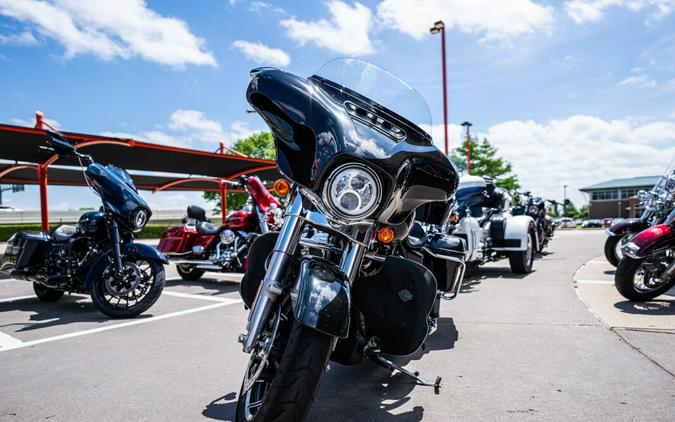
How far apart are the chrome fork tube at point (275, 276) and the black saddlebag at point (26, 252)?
4515 mm

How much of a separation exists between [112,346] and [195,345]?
2.22 ft

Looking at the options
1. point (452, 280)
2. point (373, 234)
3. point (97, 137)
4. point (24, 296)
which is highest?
point (97, 137)

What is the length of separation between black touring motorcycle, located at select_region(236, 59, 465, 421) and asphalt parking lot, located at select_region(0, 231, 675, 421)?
540mm

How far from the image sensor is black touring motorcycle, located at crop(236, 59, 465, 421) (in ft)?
5.88

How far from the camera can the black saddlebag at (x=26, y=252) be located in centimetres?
523

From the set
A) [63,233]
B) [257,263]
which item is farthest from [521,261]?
[63,233]

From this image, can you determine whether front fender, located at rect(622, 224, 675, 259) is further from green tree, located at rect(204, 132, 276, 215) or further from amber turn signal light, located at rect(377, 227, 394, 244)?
green tree, located at rect(204, 132, 276, 215)

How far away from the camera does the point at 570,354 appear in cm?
328

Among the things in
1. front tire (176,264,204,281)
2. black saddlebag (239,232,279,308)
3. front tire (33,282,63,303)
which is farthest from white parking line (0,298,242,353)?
front tire (176,264,204,281)

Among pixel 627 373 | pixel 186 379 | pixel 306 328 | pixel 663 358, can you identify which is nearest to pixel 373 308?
pixel 306 328

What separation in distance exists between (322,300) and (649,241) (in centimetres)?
456

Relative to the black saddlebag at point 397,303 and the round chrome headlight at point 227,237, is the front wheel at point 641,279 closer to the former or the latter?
the black saddlebag at point 397,303

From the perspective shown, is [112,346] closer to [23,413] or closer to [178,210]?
[23,413]

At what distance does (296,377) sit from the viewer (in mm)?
1749
